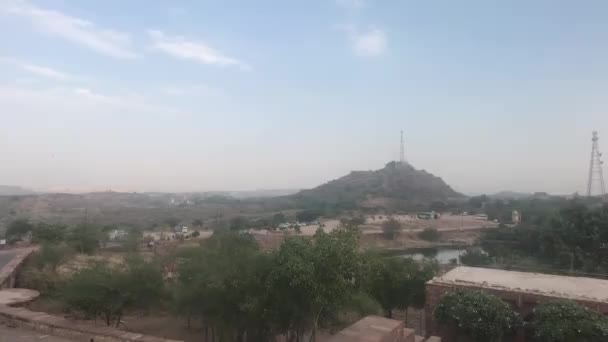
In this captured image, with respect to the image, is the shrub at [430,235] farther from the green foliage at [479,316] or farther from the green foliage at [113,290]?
the green foliage at [113,290]

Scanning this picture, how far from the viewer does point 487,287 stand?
16516 millimetres

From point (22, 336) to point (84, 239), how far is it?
24466 mm

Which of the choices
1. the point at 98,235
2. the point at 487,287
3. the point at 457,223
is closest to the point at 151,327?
the point at 487,287

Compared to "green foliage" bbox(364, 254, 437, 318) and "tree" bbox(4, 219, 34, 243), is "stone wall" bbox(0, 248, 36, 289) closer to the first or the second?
"green foliage" bbox(364, 254, 437, 318)

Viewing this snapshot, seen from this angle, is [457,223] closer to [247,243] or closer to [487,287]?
[487,287]

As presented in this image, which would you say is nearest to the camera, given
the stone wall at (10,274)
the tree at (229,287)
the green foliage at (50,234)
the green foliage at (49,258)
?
the tree at (229,287)

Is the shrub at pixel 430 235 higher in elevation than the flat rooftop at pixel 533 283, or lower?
lower

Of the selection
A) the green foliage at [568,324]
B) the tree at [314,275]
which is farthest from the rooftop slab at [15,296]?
the green foliage at [568,324]

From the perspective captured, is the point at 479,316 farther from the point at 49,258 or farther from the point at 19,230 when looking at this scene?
the point at 19,230

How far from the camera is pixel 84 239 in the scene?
2981cm

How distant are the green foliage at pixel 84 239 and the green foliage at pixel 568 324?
27007 mm

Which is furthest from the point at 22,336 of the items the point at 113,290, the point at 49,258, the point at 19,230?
the point at 19,230

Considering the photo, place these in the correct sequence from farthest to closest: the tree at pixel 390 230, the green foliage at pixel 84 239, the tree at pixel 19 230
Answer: the tree at pixel 390 230
the tree at pixel 19 230
the green foliage at pixel 84 239

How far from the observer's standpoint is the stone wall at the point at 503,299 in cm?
1490
